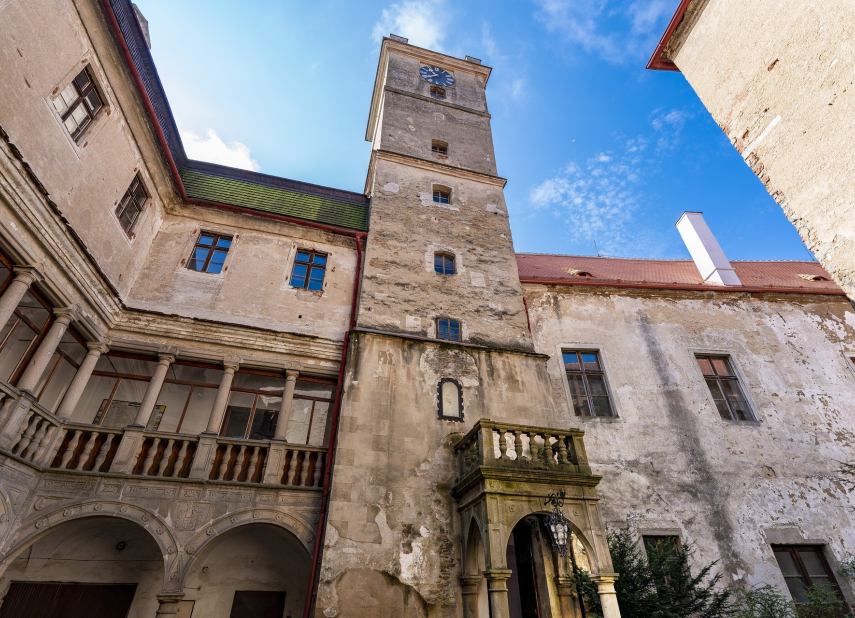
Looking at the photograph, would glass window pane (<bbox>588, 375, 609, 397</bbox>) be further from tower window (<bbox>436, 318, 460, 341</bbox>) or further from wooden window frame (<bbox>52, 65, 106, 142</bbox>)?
wooden window frame (<bbox>52, 65, 106, 142</bbox>)

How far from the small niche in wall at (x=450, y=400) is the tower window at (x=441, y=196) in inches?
265

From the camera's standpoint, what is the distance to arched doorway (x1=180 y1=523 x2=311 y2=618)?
8.65 metres

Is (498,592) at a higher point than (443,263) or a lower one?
lower

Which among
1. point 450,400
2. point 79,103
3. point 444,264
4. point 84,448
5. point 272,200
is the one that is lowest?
point 84,448

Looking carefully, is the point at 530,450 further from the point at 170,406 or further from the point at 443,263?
the point at 170,406

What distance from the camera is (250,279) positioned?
11.2 metres

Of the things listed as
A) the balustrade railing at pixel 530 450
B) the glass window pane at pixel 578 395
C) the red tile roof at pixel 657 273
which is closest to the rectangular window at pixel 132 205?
the balustrade railing at pixel 530 450

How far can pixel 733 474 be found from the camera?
10.6 meters

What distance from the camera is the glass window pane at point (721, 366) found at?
41.2ft

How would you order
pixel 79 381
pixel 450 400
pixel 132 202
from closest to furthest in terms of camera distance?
pixel 79 381, pixel 450 400, pixel 132 202

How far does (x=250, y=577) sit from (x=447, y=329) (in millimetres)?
6920

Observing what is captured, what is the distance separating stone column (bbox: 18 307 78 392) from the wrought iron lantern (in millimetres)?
8928

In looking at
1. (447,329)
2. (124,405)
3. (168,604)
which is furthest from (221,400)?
(447,329)

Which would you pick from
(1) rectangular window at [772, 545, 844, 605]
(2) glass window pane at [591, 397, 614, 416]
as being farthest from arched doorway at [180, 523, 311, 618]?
(1) rectangular window at [772, 545, 844, 605]
